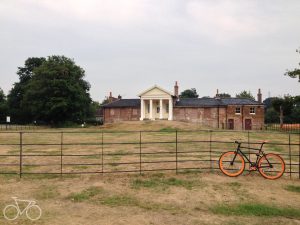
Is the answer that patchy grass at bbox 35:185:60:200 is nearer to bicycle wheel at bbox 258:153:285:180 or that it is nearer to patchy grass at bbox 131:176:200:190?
patchy grass at bbox 131:176:200:190

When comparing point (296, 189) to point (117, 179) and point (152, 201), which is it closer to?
point (152, 201)

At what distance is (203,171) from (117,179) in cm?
359

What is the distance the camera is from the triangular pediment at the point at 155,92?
59.9 meters

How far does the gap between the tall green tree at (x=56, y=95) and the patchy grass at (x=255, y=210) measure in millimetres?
55125

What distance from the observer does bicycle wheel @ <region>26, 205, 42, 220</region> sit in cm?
717

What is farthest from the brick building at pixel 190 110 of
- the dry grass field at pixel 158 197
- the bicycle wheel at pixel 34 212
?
the bicycle wheel at pixel 34 212

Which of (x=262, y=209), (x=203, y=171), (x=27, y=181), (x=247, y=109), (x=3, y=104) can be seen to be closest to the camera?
(x=262, y=209)

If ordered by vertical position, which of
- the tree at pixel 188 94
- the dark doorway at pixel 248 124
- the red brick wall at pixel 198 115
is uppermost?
the tree at pixel 188 94

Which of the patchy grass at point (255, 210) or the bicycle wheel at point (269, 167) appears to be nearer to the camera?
the patchy grass at point (255, 210)

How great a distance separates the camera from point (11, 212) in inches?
293

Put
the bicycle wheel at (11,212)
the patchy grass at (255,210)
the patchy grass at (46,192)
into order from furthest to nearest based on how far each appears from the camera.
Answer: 1. the patchy grass at (46,192)
2. the patchy grass at (255,210)
3. the bicycle wheel at (11,212)

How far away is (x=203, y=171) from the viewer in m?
12.4

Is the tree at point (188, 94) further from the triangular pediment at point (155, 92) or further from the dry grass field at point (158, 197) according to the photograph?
the dry grass field at point (158, 197)

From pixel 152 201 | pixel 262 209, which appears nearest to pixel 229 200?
pixel 262 209
